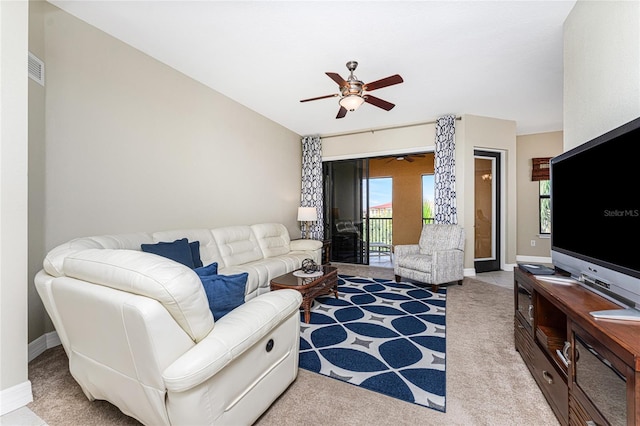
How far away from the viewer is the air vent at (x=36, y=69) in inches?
77.1

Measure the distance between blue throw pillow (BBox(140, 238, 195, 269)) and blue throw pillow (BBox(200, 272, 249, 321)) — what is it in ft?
3.94

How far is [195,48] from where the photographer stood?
2.68 metres

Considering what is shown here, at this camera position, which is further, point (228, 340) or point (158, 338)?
point (228, 340)

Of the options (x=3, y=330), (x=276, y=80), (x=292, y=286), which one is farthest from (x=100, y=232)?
(x=276, y=80)

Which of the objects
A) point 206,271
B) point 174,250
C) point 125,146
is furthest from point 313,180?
point 206,271

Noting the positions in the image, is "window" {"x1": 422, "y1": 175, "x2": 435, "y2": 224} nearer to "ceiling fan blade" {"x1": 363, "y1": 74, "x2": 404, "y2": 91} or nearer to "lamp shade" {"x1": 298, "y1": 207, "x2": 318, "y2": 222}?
"lamp shade" {"x1": 298, "y1": 207, "x2": 318, "y2": 222}

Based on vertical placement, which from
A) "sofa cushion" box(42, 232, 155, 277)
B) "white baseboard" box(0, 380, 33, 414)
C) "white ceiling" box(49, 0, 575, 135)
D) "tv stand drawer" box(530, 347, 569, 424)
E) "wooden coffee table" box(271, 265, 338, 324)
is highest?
"white ceiling" box(49, 0, 575, 135)

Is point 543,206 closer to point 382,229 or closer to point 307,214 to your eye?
point 382,229

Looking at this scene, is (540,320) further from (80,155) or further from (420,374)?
(80,155)

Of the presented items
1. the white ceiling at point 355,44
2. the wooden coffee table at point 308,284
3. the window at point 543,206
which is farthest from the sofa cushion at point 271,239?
the window at point 543,206

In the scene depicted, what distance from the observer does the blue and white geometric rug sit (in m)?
1.72

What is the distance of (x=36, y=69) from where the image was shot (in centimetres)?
200

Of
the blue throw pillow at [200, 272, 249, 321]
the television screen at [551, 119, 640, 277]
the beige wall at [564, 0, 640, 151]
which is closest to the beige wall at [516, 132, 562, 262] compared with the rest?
the beige wall at [564, 0, 640, 151]

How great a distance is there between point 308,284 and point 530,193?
5.37 meters
